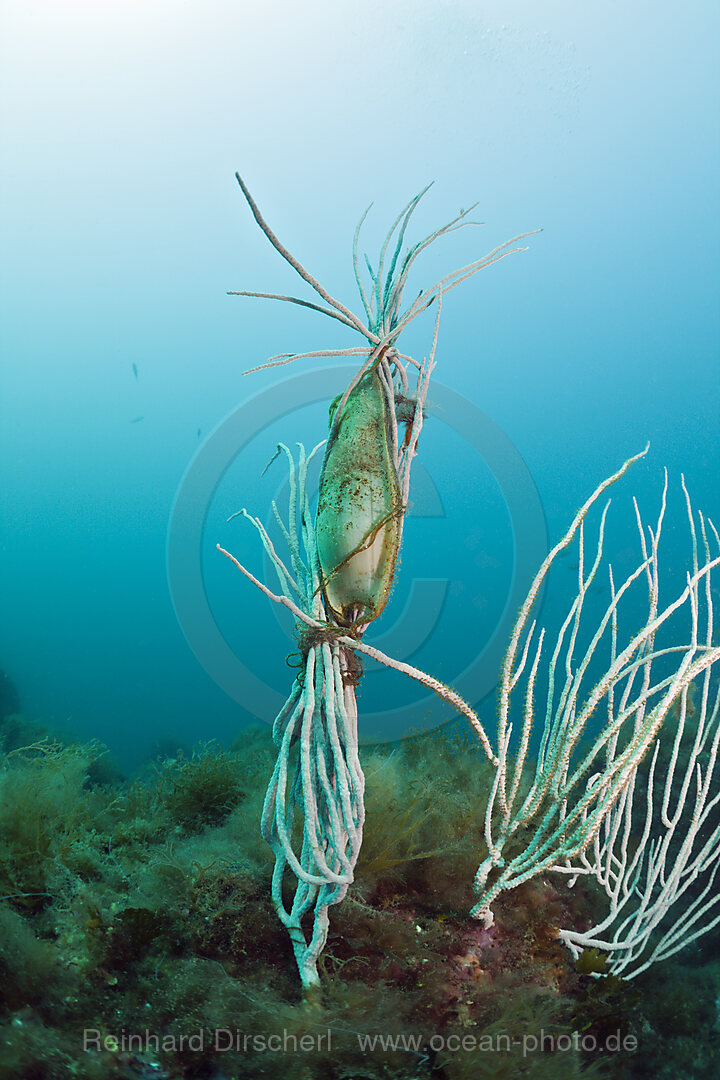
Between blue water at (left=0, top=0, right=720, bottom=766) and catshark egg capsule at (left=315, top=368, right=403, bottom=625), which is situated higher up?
blue water at (left=0, top=0, right=720, bottom=766)

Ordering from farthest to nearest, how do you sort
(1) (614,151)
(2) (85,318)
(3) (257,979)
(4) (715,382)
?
(2) (85,318)
(4) (715,382)
(1) (614,151)
(3) (257,979)

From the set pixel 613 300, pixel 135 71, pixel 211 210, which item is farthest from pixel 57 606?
pixel 613 300

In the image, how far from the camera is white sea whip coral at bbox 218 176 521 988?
198 centimetres

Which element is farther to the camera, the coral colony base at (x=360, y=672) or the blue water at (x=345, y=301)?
the blue water at (x=345, y=301)

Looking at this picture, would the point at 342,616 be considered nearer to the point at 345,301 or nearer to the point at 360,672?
the point at 360,672

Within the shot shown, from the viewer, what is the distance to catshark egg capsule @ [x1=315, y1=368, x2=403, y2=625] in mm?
2000

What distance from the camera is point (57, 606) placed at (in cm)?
5125

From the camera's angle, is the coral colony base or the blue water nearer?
the coral colony base

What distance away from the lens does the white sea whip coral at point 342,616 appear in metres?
1.98

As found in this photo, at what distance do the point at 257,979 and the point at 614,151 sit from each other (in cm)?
3060

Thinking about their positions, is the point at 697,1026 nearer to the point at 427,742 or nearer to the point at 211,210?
the point at 427,742

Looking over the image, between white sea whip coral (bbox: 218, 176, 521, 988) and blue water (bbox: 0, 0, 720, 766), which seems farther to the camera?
blue water (bbox: 0, 0, 720, 766)

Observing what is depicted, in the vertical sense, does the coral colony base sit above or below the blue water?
below

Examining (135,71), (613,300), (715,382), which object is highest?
(135,71)
